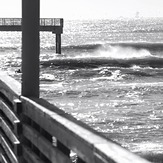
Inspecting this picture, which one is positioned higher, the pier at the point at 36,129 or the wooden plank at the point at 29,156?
the pier at the point at 36,129

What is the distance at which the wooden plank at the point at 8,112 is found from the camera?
5.65 meters

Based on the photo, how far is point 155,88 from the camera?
44.2 metres

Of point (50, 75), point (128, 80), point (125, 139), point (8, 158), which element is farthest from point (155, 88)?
point (8, 158)

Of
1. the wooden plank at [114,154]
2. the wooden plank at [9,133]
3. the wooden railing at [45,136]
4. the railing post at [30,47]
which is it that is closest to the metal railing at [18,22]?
the wooden plank at [9,133]

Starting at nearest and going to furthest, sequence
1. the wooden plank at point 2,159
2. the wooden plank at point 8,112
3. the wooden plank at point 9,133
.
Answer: the wooden plank at point 9,133
the wooden plank at point 8,112
the wooden plank at point 2,159

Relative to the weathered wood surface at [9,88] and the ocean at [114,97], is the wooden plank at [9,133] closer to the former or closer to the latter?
the weathered wood surface at [9,88]

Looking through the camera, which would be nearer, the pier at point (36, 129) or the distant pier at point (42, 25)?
the pier at point (36, 129)

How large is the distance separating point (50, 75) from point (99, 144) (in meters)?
48.6

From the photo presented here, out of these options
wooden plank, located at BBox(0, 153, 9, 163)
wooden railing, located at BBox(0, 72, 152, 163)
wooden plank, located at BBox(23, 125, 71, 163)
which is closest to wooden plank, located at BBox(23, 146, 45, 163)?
wooden railing, located at BBox(0, 72, 152, 163)

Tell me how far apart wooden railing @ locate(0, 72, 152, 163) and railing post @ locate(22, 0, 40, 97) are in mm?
162

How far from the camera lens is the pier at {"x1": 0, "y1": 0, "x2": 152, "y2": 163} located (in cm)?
351

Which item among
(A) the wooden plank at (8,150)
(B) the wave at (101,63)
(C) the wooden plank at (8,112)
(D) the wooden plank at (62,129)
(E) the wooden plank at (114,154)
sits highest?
(E) the wooden plank at (114,154)

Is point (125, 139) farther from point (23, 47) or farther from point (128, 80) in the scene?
point (128, 80)

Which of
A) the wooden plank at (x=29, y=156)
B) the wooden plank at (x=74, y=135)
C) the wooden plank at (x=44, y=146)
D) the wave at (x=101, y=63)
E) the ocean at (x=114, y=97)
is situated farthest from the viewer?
the wave at (x=101, y=63)
